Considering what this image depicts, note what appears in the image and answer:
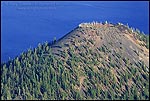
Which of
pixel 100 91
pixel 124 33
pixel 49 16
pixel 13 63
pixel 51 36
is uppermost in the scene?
pixel 49 16

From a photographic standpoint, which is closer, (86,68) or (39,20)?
(86,68)

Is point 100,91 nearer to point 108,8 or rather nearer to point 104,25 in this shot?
point 104,25

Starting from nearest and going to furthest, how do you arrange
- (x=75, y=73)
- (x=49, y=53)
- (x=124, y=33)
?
(x=75, y=73), (x=49, y=53), (x=124, y=33)

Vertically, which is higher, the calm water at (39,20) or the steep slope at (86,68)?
the calm water at (39,20)

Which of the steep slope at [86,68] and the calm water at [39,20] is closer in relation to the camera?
the steep slope at [86,68]

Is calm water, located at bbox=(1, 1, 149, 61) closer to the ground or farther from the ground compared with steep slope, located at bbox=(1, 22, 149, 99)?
farther from the ground

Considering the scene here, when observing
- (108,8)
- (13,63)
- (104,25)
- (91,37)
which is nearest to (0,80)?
(13,63)

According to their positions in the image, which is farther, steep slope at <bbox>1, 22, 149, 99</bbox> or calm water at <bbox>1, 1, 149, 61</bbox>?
calm water at <bbox>1, 1, 149, 61</bbox>

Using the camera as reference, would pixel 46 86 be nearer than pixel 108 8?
Yes
